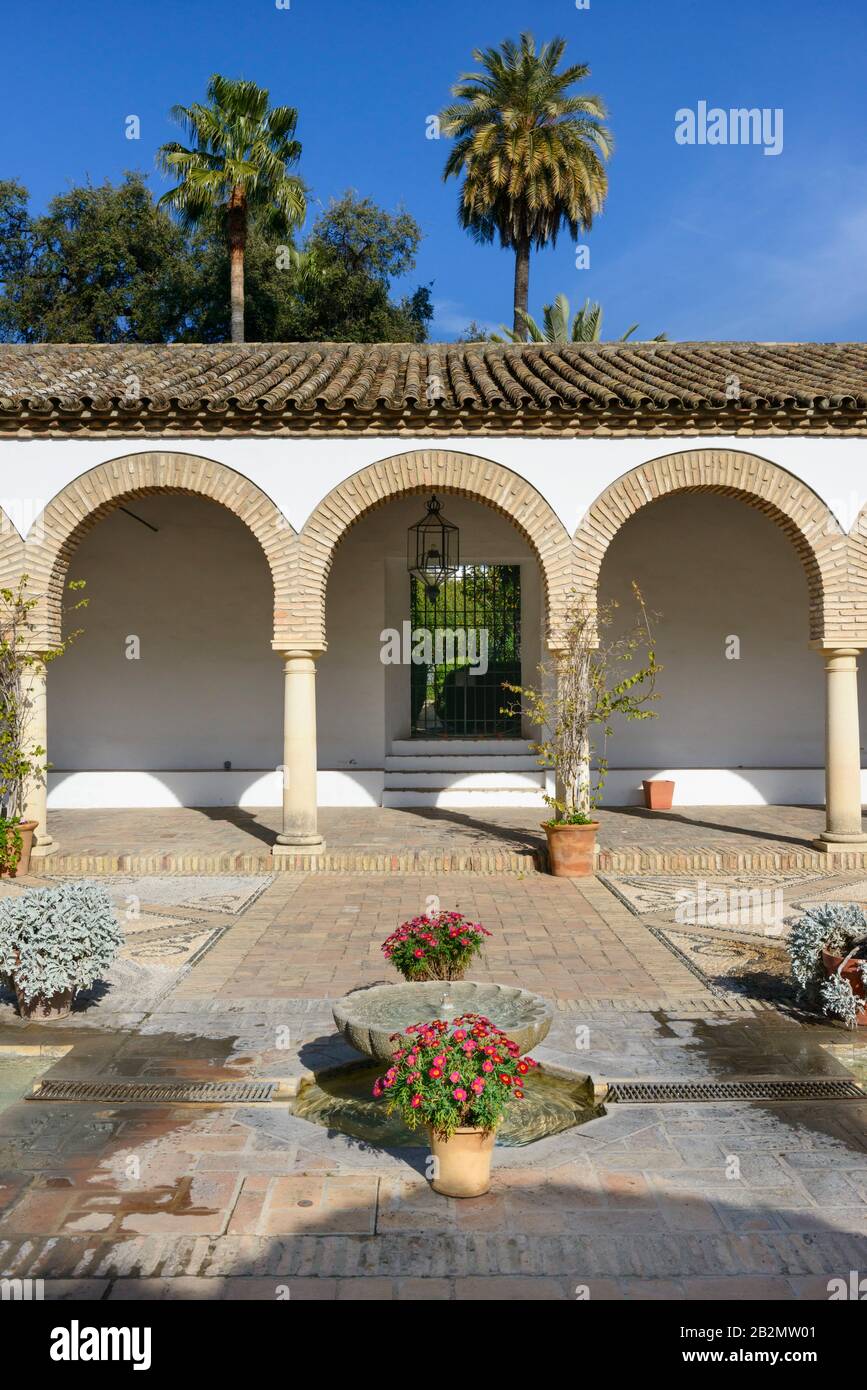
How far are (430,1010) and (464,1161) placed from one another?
1.33 meters

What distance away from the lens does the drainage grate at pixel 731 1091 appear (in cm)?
503

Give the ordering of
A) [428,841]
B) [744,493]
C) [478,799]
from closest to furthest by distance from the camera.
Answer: [744,493] → [428,841] → [478,799]

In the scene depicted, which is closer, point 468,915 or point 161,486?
point 468,915

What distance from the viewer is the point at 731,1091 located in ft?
16.7

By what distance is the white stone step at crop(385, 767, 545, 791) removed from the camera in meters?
14.3

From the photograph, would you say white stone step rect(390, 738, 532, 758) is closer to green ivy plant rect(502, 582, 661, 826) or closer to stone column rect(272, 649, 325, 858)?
green ivy plant rect(502, 582, 661, 826)

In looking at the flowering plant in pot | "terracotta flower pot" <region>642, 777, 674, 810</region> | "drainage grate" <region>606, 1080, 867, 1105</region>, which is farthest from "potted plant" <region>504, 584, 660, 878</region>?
"drainage grate" <region>606, 1080, 867, 1105</region>

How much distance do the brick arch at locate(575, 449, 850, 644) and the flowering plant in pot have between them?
5691 mm

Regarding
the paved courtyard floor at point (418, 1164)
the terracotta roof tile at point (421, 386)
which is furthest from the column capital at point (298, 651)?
the paved courtyard floor at point (418, 1164)

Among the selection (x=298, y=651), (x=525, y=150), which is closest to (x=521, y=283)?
(x=525, y=150)

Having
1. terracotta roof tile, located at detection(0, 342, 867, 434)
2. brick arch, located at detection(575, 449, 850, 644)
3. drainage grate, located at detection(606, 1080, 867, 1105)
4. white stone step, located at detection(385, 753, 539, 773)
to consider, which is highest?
terracotta roof tile, located at detection(0, 342, 867, 434)

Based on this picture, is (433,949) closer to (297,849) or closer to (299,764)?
(297,849)
